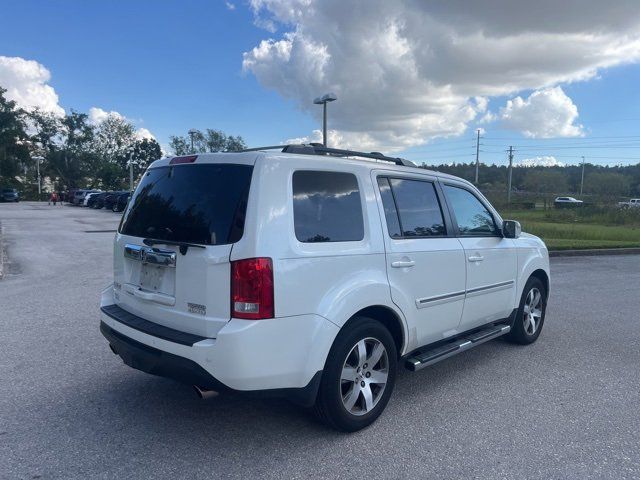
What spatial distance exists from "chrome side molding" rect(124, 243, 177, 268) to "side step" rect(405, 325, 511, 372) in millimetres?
2022

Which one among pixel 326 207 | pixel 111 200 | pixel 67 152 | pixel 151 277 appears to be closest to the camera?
pixel 326 207

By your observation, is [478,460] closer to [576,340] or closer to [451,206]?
[451,206]

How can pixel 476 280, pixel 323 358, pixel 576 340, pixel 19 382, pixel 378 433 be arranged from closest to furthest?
pixel 323 358 < pixel 378 433 < pixel 19 382 < pixel 476 280 < pixel 576 340

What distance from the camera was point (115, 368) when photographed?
15.8 ft

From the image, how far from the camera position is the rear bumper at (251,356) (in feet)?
9.84

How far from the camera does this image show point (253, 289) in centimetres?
302

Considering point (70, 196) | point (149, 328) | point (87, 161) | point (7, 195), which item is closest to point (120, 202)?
point (70, 196)

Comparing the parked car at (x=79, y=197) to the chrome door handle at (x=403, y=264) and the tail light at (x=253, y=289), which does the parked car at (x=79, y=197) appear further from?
the tail light at (x=253, y=289)

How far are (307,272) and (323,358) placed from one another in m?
0.58

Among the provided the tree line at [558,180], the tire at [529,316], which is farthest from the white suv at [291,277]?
the tree line at [558,180]

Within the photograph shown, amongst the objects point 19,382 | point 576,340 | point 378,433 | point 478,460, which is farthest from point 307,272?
point 576,340

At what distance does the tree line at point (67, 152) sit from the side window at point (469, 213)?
223 feet

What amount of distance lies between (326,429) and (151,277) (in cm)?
169

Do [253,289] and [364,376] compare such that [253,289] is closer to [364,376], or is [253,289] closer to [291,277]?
[291,277]
